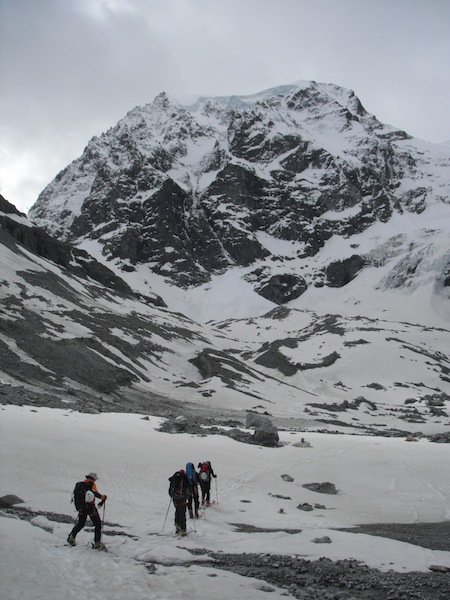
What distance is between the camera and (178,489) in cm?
1257

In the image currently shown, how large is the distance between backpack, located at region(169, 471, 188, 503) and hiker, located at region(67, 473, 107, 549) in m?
2.31

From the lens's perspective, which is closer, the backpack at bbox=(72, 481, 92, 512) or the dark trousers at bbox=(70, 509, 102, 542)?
the dark trousers at bbox=(70, 509, 102, 542)

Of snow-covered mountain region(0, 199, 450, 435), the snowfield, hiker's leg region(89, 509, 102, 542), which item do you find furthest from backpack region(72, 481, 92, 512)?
snow-covered mountain region(0, 199, 450, 435)

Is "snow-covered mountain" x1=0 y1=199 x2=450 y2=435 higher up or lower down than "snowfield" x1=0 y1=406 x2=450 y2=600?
higher up

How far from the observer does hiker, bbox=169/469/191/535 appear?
12.0m

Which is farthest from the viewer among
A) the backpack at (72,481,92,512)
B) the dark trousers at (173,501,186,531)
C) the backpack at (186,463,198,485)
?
the backpack at (186,463,198,485)

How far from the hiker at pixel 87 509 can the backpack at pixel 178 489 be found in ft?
7.58

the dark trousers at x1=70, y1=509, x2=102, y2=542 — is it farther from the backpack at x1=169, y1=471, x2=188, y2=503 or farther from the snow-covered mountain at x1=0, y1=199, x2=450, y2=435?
the snow-covered mountain at x1=0, y1=199, x2=450, y2=435

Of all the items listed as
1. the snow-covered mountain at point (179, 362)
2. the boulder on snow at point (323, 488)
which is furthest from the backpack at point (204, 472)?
the snow-covered mountain at point (179, 362)

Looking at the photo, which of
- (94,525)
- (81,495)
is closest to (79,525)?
(94,525)

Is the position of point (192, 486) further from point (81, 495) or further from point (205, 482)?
point (81, 495)

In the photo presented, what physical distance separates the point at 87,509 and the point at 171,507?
4839 millimetres

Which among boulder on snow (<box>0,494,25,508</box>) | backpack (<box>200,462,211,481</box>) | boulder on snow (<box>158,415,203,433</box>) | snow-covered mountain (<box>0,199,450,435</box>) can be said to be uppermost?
snow-covered mountain (<box>0,199,450,435</box>)

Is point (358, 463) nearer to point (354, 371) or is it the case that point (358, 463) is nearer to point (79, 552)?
point (79, 552)
